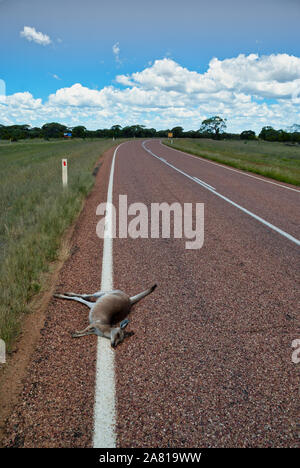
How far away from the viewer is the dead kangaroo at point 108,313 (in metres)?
3.07

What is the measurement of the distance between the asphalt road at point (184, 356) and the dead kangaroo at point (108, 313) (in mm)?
88

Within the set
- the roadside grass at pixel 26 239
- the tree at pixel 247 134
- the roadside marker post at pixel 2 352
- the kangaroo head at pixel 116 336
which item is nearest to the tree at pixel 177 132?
the tree at pixel 247 134

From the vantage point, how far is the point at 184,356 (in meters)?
2.83

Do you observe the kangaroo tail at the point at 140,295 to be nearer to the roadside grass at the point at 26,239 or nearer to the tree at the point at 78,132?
the roadside grass at the point at 26,239

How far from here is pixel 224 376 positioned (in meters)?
2.62

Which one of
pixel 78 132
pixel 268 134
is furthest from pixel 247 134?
pixel 78 132

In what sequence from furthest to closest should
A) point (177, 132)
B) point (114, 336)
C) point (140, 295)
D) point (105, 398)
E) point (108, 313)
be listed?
point (177, 132) → point (140, 295) → point (108, 313) → point (114, 336) → point (105, 398)

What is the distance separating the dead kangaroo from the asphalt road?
0.09 metres

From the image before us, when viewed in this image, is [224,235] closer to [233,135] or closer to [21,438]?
[21,438]

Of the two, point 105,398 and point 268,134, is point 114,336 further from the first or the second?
point 268,134

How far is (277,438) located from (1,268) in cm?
374

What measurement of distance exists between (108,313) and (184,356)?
3.00ft

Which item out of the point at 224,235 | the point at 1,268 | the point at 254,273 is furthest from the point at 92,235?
the point at 254,273

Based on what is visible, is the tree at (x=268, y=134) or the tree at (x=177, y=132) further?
the tree at (x=177, y=132)
